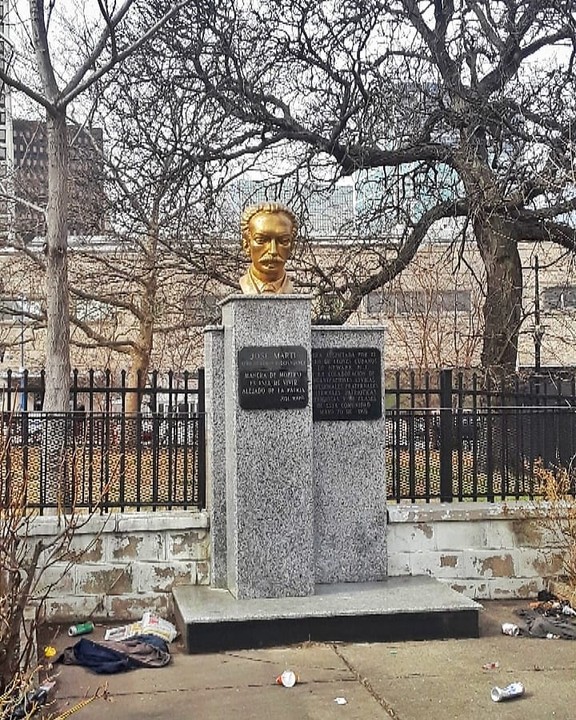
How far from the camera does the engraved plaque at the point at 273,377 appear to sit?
7445 mm

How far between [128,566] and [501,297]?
8.96 metres

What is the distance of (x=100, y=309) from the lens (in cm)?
2128

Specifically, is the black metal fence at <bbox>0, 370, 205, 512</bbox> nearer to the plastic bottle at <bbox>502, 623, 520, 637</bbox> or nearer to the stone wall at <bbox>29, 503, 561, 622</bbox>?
the stone wall at <bbox>29, 503, 561, 622</bbox>

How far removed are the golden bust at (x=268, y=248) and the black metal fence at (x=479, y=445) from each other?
6.57 feet

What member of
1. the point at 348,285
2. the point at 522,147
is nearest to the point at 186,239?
the point at 348,285

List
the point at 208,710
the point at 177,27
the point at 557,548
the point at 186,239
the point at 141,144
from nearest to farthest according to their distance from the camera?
1. the point at 208,710
2. the point at 557,548
3. the point at 177,27
4. the point at 141,144
5. the point at 186,239

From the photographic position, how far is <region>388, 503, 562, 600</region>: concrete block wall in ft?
27.7

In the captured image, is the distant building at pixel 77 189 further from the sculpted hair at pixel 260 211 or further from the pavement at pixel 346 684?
the pavement at pixel 346 684

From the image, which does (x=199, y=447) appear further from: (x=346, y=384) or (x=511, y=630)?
(x=511, y=630)

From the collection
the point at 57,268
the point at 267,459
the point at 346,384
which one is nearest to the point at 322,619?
the point at 267,459

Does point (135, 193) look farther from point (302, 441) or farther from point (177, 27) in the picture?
point (302, 441)

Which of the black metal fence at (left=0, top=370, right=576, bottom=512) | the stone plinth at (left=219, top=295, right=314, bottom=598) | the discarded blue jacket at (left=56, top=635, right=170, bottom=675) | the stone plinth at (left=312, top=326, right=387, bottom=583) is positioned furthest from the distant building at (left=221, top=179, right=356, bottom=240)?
the discarded blue jacket at (left=56, top=635, right=170, bottom=675)

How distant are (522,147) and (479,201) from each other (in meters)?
1.11

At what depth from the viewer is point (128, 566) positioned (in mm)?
8000
